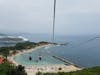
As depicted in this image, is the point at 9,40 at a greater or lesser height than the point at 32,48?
lesser

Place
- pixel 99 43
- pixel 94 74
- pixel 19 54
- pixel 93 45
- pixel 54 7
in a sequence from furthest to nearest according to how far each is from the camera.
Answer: pixel 99 43 → pixel 93 45 → pixel 19 54 → pixel 94 74 → pixel 54 7

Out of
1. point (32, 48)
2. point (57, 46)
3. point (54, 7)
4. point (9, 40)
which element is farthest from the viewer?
point (9, 40)

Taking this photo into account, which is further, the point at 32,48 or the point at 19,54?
the point at 32,48

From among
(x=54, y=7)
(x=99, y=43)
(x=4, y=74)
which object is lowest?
(x=99, y=43)

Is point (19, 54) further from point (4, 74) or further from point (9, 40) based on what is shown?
point (9, 40)

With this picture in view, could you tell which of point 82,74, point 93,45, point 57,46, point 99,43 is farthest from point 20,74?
point 99,43

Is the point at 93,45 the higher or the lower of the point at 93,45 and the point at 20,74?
the lower

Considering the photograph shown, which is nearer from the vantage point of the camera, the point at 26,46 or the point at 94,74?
the point at 94,74

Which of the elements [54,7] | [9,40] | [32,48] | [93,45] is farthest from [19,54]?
[93,45]

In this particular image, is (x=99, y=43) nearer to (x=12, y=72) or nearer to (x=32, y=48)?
(x=32, y=48)
